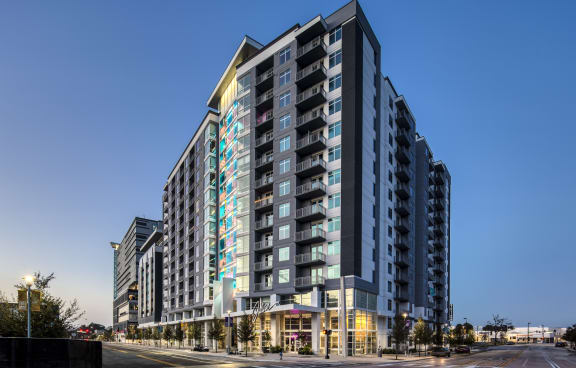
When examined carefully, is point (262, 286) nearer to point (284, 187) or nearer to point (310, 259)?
point (310, 259)

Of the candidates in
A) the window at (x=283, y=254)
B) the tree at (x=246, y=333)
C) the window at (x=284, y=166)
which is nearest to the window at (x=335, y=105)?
the window at (x=284, y=166)

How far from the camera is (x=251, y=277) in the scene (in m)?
60.8

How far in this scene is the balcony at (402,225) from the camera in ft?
227

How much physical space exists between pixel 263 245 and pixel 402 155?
2879 centimetres

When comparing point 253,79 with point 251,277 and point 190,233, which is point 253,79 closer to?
point 251,277

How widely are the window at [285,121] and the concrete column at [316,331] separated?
25.8 m

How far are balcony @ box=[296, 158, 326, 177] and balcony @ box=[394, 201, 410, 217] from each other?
65.5ft

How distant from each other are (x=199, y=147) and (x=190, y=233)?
62.4ft

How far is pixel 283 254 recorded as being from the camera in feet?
186

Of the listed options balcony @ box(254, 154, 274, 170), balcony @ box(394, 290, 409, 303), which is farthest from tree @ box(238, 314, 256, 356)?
balcony @ box(394, 290, 409, 303)

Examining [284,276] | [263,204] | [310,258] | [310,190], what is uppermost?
[310,190]

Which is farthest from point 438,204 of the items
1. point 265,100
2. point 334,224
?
point 265,100

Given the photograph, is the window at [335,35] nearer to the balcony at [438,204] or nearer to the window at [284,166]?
the window at [284,166]

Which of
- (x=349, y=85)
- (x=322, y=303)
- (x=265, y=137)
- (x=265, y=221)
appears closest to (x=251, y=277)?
(x=265, y=221)
